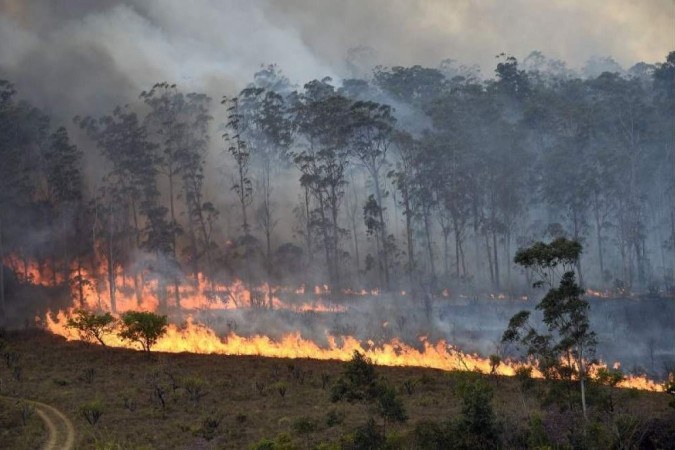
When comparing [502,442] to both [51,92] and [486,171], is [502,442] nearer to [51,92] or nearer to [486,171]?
[486,171]

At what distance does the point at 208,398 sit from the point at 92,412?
600 cm

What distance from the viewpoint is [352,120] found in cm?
6706

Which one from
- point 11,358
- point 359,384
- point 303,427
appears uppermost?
point 11,358

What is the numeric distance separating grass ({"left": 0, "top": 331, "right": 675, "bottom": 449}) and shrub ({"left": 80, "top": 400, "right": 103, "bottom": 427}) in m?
0.11

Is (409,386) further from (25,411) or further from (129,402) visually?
(25,411)

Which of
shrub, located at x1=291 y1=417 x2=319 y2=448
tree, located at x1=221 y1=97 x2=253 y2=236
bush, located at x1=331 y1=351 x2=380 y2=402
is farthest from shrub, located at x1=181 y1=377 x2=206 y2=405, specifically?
tree, located at x1=221 y1=97 x2=253 y2=236

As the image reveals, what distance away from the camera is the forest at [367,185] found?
67.1 metres

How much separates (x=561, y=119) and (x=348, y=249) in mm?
29920

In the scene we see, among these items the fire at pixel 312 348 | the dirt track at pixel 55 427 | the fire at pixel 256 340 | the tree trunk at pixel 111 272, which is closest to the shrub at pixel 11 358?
the fire at pixel 312 348

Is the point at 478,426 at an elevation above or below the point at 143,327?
below

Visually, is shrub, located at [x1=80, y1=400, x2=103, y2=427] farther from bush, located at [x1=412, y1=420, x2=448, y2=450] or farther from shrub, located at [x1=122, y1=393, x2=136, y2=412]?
bush, located at [x1=412, y1=420, x2=448, y2=450]

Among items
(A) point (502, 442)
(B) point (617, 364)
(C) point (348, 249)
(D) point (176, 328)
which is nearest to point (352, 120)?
(C) point (348, 249)

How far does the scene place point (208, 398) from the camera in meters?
33.0

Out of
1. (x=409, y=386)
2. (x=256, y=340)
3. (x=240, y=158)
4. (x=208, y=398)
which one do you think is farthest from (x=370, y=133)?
(x=208, y=398)
